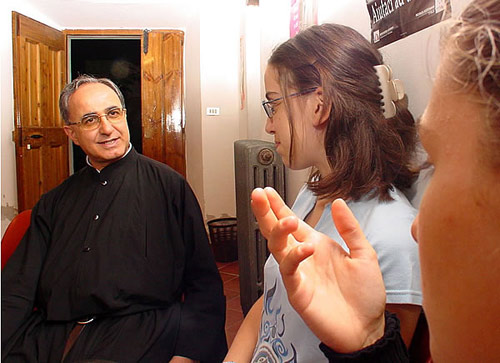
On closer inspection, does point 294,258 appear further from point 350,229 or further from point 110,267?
point 110,267

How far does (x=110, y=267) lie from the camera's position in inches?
62.5

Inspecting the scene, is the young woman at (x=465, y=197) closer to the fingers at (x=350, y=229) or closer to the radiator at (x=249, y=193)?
the fingers at (x=350, y=229)

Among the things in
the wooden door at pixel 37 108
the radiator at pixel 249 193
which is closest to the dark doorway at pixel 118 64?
the wooden door at pixel 37 108

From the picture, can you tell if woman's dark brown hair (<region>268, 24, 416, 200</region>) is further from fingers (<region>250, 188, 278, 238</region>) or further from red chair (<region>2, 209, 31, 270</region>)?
red chair (<region>2, 209, 31, 270</region>)

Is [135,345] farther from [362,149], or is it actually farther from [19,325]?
[362,149]

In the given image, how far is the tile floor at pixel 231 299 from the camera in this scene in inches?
110

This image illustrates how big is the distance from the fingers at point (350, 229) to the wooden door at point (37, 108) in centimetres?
403

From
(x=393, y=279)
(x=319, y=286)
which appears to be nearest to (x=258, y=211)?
(x=319, y=286)

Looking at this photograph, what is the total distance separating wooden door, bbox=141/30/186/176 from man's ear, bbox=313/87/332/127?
13.5ft

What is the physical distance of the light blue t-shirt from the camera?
865mm

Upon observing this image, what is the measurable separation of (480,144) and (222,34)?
4.85 metres

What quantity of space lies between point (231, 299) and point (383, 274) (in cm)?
261

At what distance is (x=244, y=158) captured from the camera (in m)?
2.32

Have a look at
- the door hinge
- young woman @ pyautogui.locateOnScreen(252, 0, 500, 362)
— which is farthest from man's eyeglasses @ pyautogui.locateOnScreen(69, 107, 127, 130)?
the door hinge
